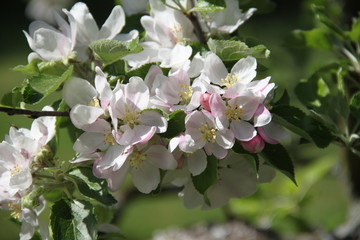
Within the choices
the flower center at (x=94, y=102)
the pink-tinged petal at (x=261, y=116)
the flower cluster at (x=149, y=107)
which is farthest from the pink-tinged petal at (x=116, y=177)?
the pink-tinged petal at (x=261, y=116)

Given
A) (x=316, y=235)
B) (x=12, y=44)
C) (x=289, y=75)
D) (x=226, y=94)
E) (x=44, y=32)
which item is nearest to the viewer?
(x=226, y=94)

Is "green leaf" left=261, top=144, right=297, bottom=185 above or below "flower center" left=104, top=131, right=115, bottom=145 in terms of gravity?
below

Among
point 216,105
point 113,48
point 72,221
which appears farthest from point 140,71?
point 72,221

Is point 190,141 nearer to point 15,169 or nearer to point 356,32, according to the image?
point 15,169

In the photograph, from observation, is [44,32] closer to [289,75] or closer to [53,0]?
[289,75]

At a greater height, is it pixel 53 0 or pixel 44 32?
pixel 44 32

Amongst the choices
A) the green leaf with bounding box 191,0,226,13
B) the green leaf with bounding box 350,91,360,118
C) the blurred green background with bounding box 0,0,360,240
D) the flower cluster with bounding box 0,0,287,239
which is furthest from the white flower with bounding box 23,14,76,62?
the green leaf with bounding box 350,91,360,118

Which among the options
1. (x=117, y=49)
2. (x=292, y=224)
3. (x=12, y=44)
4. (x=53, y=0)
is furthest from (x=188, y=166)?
(x=12, y=44)

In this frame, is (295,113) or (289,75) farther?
(289,75)

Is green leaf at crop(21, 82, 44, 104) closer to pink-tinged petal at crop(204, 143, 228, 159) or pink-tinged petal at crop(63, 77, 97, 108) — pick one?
pink-tinged petal at crop(63, 77, 97, 108)
